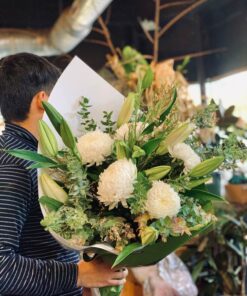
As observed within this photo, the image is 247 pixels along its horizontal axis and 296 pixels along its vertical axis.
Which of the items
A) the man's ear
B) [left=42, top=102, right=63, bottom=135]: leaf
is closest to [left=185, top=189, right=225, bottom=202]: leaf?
[left=42, top=102, right=63, bottom=135]: leaf

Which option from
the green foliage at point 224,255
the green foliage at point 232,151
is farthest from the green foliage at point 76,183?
the green foliage at point 224,255

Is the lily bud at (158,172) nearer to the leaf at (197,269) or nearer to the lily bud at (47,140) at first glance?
the lily bud at (47,140)

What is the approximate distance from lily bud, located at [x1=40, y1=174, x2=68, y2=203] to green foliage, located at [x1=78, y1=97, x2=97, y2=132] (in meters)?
0.17

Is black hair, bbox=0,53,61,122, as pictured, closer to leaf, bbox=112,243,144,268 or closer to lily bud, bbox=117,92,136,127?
lily bud, bbox=117,92,136,127

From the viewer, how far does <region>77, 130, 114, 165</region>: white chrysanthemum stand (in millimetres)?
844

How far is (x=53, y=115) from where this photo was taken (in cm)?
89

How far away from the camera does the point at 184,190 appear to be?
869 mm

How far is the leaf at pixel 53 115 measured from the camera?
88cm

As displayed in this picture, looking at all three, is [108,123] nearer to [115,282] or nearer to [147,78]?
[147,78]

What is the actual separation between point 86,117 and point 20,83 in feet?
0.74

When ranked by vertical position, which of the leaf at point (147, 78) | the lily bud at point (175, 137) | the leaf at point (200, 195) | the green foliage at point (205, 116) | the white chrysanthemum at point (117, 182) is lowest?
the leaf at point (200, 195)

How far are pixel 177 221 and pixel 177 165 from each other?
13cm

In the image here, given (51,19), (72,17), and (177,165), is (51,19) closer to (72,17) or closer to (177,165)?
(72,17)

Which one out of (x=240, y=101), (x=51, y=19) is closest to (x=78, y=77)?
(x=240, y=101)
